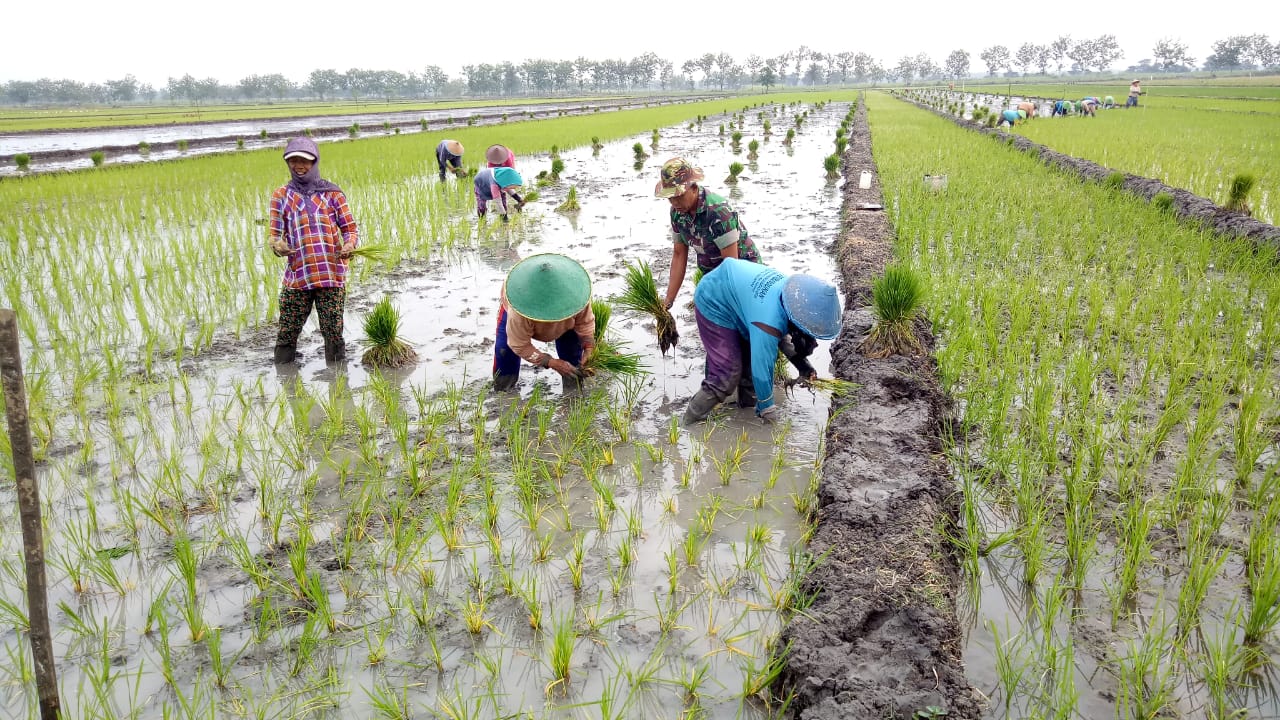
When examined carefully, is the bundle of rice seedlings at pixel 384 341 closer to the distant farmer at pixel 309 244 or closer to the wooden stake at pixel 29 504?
the distant farmer at pixel 309 244

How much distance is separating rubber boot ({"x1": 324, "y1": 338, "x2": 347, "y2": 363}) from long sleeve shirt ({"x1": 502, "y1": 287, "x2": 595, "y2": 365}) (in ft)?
4.38

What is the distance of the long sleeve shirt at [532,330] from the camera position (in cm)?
301

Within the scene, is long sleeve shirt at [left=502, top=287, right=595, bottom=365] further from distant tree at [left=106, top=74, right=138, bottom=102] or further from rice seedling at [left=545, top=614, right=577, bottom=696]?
distant tree at [left=106, top=74, right=138, bottom=102]

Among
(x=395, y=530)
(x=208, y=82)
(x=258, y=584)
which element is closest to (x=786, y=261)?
(x=395, y=530)

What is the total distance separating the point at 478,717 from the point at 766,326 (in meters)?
1.69

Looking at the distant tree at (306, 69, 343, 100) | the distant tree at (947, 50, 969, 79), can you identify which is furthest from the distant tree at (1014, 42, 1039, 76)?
the distant tree at (306, 69, 343, 100)

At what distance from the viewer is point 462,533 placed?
8.13 ft

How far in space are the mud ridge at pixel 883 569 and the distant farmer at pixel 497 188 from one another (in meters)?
4.34

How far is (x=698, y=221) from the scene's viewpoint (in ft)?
11.8

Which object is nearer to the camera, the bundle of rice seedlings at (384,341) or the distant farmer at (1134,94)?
the bundle of rice seedlings at (384,341)

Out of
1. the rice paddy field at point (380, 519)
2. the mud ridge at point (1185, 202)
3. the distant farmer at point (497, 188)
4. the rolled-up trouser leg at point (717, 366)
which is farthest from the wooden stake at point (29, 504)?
the mud ridge at point (1185, 202)

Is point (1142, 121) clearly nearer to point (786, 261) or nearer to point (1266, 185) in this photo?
point (1266, 185)

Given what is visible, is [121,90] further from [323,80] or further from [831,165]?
[831,165]

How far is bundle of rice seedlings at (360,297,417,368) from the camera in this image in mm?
3912
